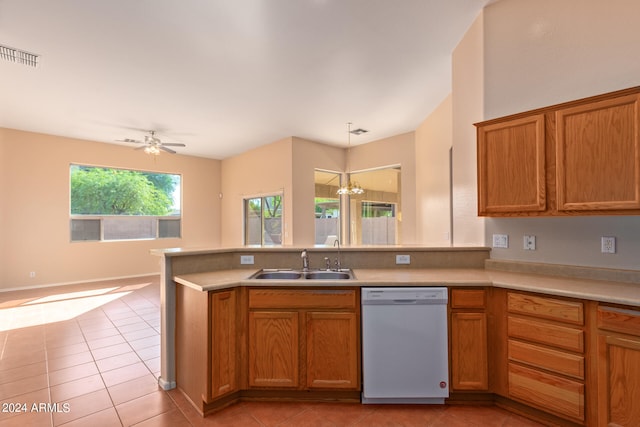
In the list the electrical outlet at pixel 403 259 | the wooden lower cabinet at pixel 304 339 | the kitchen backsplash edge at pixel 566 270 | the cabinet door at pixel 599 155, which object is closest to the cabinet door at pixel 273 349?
the wooden lower cabinet at pixel 304 339

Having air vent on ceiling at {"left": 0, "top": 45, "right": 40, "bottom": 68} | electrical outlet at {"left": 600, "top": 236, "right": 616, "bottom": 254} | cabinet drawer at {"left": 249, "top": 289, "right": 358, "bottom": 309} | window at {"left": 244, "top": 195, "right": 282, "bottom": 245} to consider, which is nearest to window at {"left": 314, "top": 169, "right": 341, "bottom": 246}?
window at {"left": 244, "top": 195, "right": 282, "bottom": 245}

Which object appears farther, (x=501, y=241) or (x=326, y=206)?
(x=326, y=206)

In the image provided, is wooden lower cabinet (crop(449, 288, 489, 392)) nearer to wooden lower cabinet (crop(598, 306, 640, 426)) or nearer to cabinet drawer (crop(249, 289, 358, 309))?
wooden lower cabinet (crop(598, 306, 640, 426))

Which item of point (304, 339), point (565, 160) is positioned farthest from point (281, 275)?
point (565, 160)

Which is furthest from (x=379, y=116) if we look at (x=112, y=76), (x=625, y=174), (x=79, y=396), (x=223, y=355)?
(x=79, y=396)

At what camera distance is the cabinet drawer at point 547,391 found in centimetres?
171

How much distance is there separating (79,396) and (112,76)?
11.3 feet

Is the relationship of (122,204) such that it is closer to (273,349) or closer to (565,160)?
(273,349)

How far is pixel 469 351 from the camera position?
204cm

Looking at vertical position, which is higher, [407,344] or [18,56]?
[18,56]

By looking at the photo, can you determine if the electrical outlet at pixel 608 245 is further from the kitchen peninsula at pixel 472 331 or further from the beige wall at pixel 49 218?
the beige wall at pixel 49 218

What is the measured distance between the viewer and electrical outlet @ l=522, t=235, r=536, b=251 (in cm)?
239

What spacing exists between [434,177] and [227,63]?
138 inches

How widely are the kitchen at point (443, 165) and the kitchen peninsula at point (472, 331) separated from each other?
37cm
